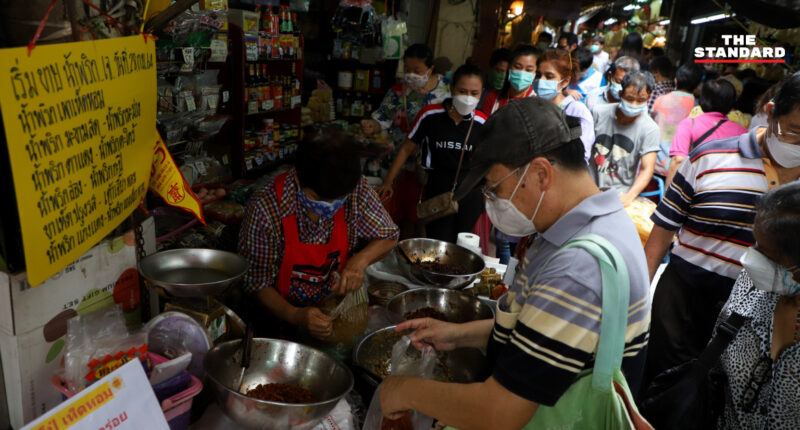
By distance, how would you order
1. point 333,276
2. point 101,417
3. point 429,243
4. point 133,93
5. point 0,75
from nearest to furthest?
point 0,75, point 101,417, point 133,93, point 333,276, point 429,243

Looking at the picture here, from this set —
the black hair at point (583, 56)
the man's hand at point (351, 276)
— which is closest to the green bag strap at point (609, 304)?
the man's hand at point (351, 276)

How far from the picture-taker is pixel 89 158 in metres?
1.23

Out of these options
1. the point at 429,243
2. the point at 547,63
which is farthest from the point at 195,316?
the point at 547,63

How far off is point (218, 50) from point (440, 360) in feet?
9.04

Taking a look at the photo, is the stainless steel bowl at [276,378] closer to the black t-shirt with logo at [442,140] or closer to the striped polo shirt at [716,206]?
the striped polo shirt at [716,206]

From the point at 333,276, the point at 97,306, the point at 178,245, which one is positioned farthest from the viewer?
the point at 178,245

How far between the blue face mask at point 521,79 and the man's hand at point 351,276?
110 inches

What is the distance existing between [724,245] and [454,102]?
227 centimetres

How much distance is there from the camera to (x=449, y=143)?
4.29 m

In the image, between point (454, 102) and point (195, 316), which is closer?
point (195, 316)

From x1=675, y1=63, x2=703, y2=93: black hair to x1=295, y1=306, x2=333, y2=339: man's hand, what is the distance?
589 centimetres

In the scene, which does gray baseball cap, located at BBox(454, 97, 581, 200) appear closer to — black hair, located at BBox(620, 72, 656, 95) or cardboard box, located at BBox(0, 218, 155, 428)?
cardboard box, located at BBox(0, 218, 155, 428)

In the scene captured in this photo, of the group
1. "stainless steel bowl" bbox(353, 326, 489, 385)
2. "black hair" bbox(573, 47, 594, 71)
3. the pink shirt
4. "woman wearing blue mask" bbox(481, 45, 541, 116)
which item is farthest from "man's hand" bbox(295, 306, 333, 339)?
"black hair" bbox(573, 47, 594, 71)

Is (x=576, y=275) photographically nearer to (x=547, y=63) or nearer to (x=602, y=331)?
(x=602, y=331)
